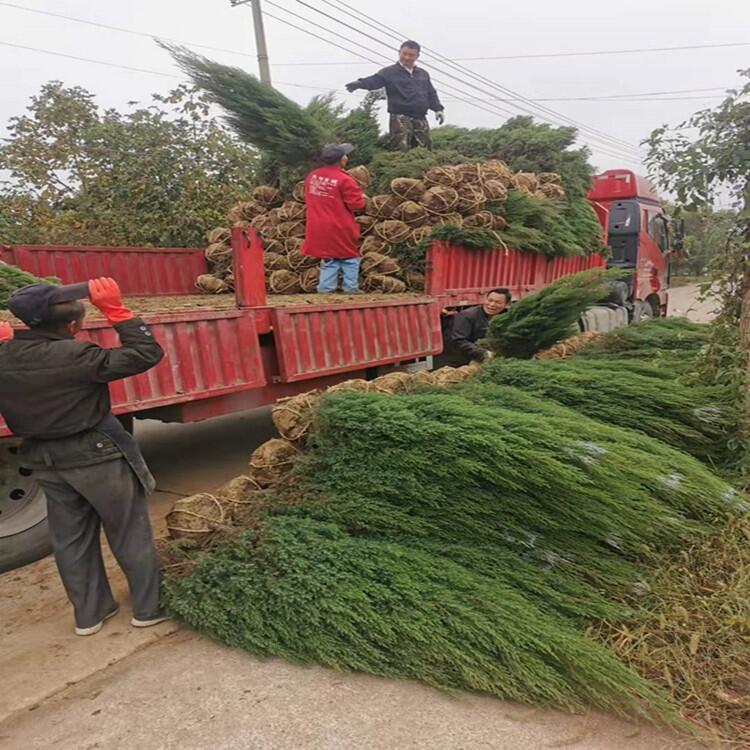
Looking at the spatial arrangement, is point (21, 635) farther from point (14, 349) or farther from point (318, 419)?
point (318, 419)

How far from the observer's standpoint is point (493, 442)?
8.73 feet

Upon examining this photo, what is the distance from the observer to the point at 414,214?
615cm

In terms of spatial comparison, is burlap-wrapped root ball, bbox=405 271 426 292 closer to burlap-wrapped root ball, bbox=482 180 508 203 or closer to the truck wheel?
burlap-wrapped root ball, bbox=482 180 508 203

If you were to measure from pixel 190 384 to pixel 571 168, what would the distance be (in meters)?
6.56

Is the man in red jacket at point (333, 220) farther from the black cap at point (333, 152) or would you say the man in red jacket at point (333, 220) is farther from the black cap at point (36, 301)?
the black cap at point (36, 301)

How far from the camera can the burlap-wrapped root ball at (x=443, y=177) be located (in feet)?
20.5

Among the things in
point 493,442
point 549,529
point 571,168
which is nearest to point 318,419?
point 493,442

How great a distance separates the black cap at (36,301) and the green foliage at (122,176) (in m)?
7.80

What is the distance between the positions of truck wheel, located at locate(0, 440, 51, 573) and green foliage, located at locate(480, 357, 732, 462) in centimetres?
279

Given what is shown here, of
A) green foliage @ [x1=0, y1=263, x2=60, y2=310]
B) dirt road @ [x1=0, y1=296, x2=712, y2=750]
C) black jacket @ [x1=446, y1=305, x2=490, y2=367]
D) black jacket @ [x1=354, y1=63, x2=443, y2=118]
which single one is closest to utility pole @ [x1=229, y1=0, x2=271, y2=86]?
black jacket @ [x1=354, y1=63, x2=443, y2=118]

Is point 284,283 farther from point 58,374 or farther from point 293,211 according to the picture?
point 58,374

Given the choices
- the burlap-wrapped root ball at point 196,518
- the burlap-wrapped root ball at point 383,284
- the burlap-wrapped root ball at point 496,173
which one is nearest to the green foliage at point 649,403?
the burlap-wrapped root ball at point 196,518

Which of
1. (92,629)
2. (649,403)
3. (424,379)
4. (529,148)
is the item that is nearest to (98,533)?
(92,629)

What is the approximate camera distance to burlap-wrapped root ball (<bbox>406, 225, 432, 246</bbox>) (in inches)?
234
